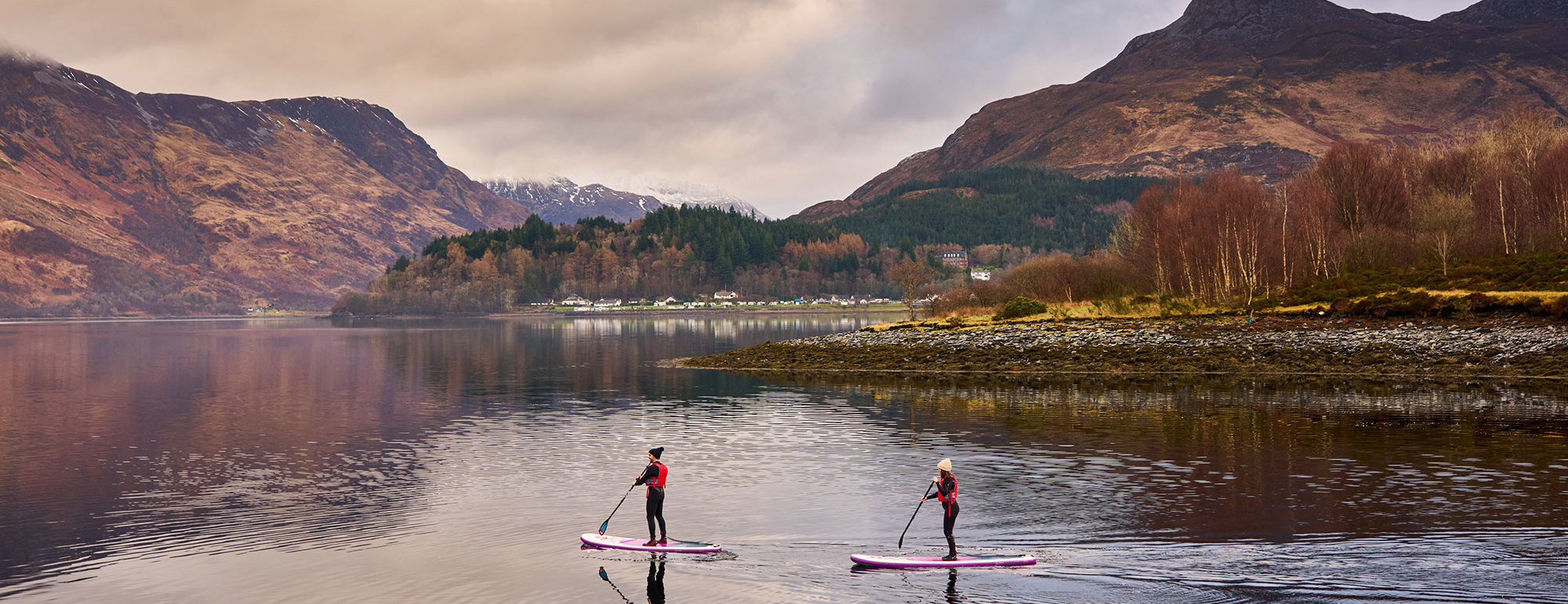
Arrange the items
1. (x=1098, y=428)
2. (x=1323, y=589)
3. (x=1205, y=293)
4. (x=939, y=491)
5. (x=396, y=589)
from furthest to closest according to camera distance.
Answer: (x=1205, y=293) < (x=1098, y=428) < (x=939, y=491) < (x=396, y=589) < (x=1323, y=589)

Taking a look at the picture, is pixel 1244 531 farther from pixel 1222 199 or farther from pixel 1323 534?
pixel 1222 199

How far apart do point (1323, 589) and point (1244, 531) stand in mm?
5242

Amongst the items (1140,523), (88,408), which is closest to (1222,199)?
(1140,523)

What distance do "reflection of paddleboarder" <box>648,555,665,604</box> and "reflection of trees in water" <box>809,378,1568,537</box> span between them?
10.2 m

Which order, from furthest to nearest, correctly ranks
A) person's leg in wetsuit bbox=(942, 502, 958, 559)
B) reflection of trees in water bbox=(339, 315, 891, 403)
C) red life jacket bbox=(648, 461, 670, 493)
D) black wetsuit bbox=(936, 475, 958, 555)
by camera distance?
reflection of trees in water bbox=(339, 315, 891, 403) < red life jacket bbox=(648, 461, 670, 493) < black wetsuit bbox=(936, 475, 958, 555) < person's leg in wetsuit bbox=(942, 502, 958, 559)

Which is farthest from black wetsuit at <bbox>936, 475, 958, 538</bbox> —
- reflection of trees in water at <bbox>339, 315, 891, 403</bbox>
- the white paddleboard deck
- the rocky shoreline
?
the rocky shoreline

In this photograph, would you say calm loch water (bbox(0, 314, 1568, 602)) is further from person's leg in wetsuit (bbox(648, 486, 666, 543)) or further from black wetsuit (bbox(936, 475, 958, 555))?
black wetsuit (bbox(936, 475, 958, 555))

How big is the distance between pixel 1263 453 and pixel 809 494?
16.7 metres

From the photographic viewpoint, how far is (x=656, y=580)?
78.8 feet

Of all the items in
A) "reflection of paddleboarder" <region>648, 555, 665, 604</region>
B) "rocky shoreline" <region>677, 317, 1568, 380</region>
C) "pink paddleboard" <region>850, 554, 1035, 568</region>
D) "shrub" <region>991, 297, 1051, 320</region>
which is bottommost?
"reflection of paddleboarder" <region>648, 555, 665, 604</region>

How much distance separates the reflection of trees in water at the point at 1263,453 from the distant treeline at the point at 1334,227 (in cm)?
2948

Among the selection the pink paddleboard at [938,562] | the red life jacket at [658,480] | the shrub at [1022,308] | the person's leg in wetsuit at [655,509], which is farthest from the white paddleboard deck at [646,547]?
the shrub at [1022,308]

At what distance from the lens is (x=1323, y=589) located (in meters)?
21.2

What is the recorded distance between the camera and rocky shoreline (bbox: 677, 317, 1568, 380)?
63.8 m
